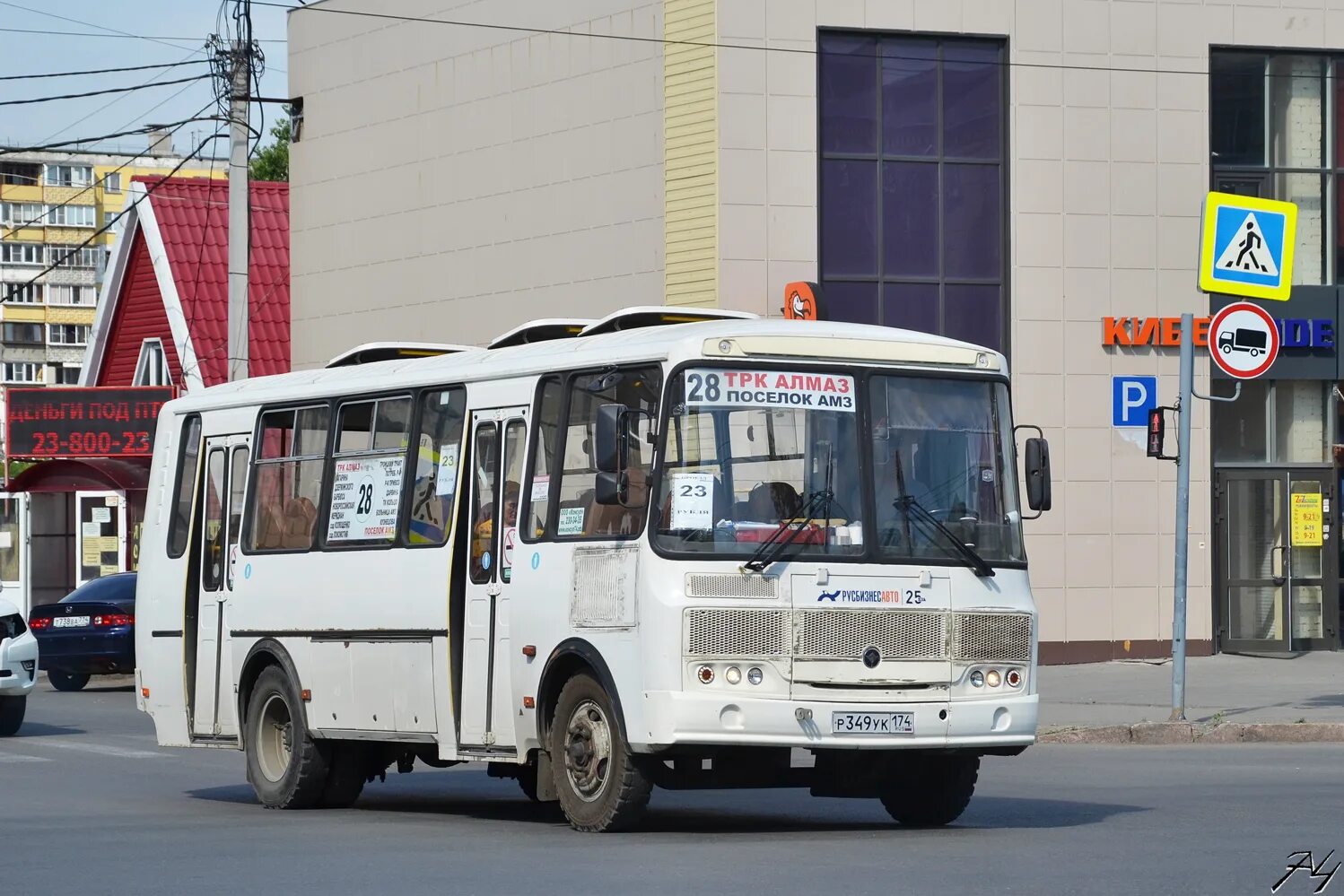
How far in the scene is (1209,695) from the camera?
23.4 m

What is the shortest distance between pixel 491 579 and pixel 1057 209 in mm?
16933

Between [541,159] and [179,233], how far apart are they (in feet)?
40.6

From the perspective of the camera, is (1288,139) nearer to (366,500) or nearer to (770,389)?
(366,500)

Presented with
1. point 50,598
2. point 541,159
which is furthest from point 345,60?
point 50,598

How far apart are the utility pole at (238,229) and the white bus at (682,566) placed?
14.9 meters

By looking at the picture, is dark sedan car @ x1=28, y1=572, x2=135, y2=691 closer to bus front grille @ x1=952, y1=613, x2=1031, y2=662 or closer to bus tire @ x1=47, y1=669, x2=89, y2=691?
bus tire @ x1=47, y1=669, x2=89, y2=691

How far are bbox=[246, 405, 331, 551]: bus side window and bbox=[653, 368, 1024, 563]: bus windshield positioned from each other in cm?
373

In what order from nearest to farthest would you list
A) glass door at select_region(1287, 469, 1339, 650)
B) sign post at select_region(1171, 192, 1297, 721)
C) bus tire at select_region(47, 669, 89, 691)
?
sign post at select_region(1171, 192, 1297, 721), glass door at select_region(1287, 469, 1339, 650), bus tire at select_region(47, 669, 89, 691)

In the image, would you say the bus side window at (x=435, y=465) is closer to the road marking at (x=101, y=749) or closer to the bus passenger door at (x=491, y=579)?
the bus passenger door at (x=491, y=579)

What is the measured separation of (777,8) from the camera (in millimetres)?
27719

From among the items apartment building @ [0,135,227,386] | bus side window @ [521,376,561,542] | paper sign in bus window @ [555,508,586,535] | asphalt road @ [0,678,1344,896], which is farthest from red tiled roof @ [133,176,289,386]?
apartment building @ [0,135,227,386]

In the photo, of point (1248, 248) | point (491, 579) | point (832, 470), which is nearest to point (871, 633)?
point (832, 470)

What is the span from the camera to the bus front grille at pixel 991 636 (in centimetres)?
1194

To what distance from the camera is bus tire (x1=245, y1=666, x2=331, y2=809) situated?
14367 mm
